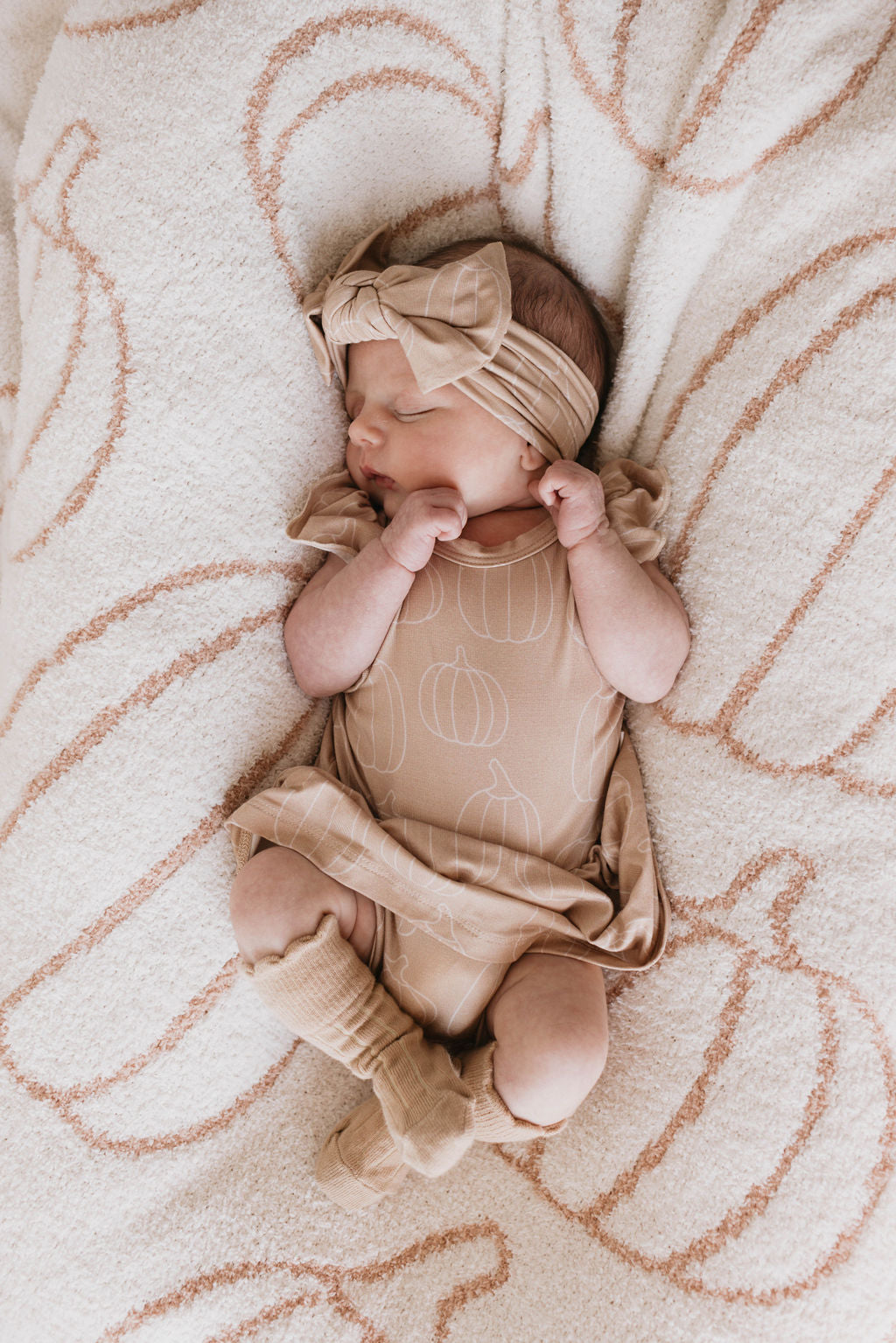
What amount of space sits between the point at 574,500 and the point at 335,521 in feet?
0.98

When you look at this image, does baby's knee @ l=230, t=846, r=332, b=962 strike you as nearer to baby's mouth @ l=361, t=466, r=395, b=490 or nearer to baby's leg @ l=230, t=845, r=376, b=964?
baby's leg @ l=230, t=845, r=376, b=964

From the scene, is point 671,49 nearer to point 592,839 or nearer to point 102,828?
point 592,839


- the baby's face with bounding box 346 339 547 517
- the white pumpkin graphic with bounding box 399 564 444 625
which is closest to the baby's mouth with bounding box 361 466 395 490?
the baby's face with bounding box 346 339 547 517

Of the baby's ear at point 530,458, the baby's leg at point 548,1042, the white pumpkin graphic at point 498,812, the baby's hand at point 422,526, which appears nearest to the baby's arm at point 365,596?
the baby's hand at point 422,526

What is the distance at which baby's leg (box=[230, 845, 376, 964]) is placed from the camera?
3.49 ft

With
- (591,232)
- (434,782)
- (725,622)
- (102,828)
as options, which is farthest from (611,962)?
(591,232)

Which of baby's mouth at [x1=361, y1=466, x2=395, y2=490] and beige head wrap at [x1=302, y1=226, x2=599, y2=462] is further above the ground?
beige head wrap at [x1=302, y1=226, x2=599, y2=462]

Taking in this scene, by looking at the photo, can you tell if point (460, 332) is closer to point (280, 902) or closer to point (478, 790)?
point (478, 790)

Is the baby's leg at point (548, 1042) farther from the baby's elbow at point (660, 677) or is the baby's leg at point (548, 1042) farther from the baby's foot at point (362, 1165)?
the baby's elbow at point (660, 677)

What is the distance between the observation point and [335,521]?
1.20 meters

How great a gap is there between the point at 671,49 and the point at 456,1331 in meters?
1.52

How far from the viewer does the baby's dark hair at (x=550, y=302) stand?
4.00 ft

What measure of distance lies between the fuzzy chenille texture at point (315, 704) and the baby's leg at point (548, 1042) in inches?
5.0

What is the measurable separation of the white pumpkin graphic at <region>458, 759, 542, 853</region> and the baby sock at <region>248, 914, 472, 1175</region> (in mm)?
206
